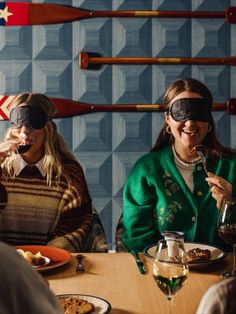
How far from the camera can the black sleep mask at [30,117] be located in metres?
2.37

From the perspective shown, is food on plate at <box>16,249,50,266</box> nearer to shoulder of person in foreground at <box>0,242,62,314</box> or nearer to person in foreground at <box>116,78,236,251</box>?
person in foreground at <box>116,78,236,251</box>

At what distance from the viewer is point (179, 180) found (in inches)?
90.3

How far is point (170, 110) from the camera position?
7.80ft

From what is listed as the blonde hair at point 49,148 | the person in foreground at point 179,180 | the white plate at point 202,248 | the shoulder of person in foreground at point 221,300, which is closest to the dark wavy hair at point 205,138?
the person in foreground at point 179,180

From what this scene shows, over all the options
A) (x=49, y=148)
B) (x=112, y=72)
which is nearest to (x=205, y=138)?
(x=49, y=148)

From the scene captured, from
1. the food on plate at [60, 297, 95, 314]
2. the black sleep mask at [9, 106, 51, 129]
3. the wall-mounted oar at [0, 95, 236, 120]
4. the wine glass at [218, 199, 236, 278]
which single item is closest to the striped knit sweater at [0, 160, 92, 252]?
the black sleep mask at [9, 106, 51, 129]

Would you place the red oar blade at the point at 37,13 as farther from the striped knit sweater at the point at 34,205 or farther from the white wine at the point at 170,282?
the white wine at the point at 170,282

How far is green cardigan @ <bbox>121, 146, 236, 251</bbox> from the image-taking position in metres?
2.24

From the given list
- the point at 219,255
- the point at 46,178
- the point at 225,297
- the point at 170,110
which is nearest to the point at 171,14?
the point at 170,110

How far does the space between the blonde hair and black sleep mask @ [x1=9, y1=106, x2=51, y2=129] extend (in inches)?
0.9

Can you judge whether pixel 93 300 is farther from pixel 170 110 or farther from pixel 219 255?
pixel 170 110

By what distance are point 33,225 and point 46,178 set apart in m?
0.20

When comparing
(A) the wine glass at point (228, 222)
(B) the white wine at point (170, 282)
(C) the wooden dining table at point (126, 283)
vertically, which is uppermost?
(A) the wine glass at point (228, 222)

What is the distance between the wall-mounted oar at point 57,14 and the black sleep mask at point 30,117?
4.38 feet
